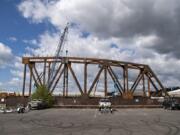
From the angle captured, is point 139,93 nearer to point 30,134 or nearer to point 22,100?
point 22,100

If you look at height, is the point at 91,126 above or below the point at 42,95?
below

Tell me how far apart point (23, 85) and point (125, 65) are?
38865 millimetres

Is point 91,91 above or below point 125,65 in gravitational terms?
below

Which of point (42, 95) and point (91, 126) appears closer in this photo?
point (91, 126)

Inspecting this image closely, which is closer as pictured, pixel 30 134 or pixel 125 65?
pixel 30 134

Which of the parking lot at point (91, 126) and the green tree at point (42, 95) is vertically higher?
the green tree at point (42, 95)

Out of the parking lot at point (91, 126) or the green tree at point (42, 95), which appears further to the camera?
the green tree at point (42, 95)

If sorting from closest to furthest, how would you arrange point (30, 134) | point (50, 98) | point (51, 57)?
point (30, 134) → point (50, 98) → point (51, 57)

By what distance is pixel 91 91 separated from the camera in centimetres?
10919

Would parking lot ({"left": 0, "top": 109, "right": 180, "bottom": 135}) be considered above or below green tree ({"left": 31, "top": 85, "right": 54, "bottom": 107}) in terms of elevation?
below

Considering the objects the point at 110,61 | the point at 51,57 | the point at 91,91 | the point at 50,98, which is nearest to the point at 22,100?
the point at 50,98

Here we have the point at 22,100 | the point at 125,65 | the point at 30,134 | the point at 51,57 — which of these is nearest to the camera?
the point at 30,134

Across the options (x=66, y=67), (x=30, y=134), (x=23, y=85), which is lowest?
(x=30, y=134)

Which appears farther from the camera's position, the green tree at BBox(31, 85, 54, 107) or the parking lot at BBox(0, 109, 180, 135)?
the green tree at BBox(31, 85, 54, 107)
